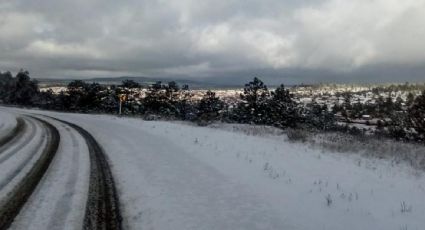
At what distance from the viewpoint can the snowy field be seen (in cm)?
757

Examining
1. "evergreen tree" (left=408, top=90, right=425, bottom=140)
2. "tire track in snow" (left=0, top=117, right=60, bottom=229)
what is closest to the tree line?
"evergreen tree" (left=408, top=90, right=425, bottom=140)

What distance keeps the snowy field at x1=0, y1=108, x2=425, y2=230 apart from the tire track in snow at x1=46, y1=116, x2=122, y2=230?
0.55 feet

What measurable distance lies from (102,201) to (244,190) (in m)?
2.97

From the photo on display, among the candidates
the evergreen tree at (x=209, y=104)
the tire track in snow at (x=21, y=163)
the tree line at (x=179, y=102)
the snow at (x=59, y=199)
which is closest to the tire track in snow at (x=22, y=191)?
the snow at (x=59, y=199)

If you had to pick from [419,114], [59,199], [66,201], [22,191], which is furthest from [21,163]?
[419,114]

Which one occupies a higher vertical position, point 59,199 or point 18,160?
point 59,199

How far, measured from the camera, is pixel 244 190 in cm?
976

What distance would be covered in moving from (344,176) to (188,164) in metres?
4.25

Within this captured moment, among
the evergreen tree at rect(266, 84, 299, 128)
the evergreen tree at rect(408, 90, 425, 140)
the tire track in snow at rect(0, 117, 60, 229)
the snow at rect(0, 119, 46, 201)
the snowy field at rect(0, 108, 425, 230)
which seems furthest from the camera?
the evergreen tree at rect(266, 84, 299, 128)

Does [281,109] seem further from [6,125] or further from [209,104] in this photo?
[6,125]

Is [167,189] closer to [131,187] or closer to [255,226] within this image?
[131,187]

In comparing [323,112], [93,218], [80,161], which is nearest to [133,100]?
[323,112]

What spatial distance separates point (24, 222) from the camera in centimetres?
693

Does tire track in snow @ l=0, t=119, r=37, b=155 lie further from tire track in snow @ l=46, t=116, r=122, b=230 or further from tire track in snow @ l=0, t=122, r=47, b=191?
tire track in snow @ l=46, t=116, r=122, b=230
